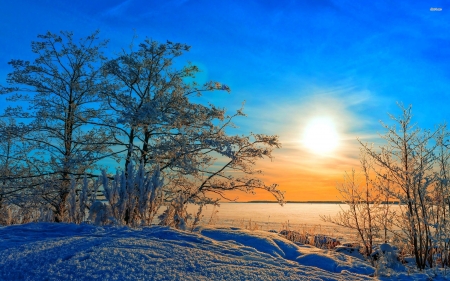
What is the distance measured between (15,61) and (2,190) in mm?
4579

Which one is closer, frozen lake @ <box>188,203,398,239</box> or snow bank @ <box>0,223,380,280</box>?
snow bank @ <box>0,223,380,280</box>

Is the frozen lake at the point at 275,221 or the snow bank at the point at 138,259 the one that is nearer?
the snow bank at the point at 138,259

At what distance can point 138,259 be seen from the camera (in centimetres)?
311

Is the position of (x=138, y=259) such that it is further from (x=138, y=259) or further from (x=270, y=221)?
(x=270, y=221)

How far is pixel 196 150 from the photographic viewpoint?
33.4 feet

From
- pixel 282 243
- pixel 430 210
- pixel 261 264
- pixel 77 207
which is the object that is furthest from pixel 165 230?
pixel 430 210

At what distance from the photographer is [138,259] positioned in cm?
311

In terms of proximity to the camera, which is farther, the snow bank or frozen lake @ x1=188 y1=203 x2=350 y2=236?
frozen lake @ x1=188 y1=203 x2=350 y2=236

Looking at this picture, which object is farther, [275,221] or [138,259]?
[275,221]

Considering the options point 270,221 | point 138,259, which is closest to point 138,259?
point 138,259

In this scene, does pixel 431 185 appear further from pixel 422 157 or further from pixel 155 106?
pixel 155 106

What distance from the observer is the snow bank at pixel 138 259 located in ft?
9.17

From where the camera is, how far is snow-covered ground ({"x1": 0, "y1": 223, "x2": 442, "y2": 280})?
2.80m

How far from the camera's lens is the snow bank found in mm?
2795
